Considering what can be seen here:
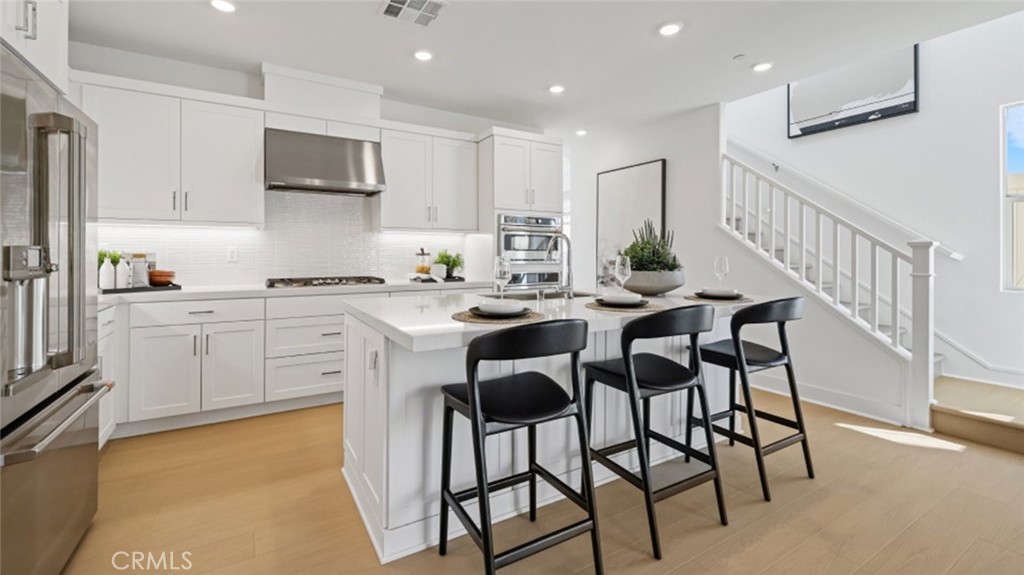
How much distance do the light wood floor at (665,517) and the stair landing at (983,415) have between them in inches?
4.2

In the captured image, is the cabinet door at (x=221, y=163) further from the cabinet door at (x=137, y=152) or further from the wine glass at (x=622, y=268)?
the wine glass at (x=622, y=268)

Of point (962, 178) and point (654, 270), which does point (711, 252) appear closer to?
point (962, 178)

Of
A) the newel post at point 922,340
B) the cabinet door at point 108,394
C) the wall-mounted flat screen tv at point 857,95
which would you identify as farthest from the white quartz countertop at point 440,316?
the wall-mounted flat screen tv at point 857,95

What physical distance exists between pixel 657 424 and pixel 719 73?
303cm

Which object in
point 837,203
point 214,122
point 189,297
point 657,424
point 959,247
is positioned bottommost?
point 657,424

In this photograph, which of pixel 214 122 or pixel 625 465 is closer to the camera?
pixel 625 465

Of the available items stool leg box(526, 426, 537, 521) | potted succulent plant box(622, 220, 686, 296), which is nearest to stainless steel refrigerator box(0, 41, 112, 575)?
stool leg box(526, 426, 537, 521)

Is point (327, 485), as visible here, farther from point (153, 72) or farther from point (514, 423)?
point (153, 72)

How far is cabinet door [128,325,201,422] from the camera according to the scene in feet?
9.61

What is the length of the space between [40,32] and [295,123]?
Answer: 2.16m

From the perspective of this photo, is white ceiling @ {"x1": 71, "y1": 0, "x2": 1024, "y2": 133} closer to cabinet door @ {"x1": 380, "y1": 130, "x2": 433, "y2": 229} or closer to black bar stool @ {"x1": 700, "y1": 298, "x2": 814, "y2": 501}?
cabinet door @ {"x1": 380, "y1": 130, "x2": 433, "y2": 229}

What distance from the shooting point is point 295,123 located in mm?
3697

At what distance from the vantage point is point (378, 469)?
1848 mm

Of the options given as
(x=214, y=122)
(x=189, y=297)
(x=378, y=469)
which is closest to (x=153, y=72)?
(x=214, y=122)
